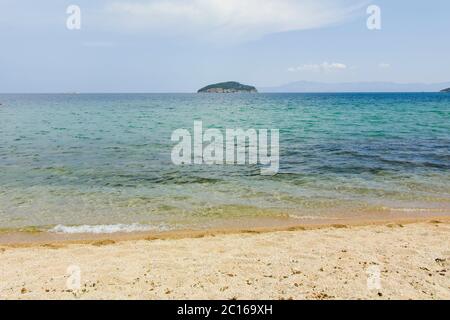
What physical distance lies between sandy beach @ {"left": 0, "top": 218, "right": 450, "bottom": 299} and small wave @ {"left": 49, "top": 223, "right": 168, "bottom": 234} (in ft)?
3.00

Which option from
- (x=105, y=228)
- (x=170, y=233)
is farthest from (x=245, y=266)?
(x=105, y=228)

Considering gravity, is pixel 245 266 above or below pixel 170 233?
above

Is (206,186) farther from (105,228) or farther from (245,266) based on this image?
(245,266)

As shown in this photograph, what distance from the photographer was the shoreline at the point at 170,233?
10.5 meters

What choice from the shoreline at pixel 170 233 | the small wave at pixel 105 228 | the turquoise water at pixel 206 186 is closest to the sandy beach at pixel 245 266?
the shoreline at pixel 170 233

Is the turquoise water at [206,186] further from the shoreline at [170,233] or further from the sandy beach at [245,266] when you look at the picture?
the sandy beach at [245,266]

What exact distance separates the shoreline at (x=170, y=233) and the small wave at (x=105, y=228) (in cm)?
20

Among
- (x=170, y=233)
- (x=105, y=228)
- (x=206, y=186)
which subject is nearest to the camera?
(x=170, y=233)

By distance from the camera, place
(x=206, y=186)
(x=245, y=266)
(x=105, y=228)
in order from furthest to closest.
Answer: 1. (x=206, y=186)
2. (x=105, y=228)
3. (x=245, y=266)

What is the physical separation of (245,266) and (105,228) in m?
5.28

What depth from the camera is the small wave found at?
36.9 ft

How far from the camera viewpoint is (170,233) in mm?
11062

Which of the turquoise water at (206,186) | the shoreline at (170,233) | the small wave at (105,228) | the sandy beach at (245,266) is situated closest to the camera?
the sandy beach at (245,266)

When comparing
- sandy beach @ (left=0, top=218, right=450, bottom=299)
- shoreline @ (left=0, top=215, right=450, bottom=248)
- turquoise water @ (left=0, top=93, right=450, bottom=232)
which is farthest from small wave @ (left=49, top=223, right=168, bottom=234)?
sandy beach @ (left=0, top=218, right=450, bottom=299)
